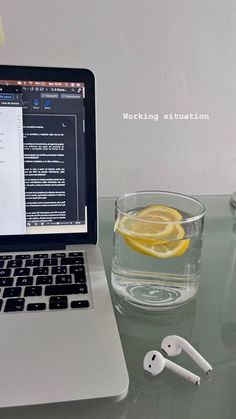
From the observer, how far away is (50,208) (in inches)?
23.3

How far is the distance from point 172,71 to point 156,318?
0.42m

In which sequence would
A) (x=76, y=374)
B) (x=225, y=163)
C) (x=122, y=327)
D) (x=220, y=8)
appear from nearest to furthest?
(x=76, y=374) < (x=122, y=327) < (x=220, y=8) < (x=225, y=163)

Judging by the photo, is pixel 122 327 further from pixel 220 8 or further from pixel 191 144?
pixel 220 8

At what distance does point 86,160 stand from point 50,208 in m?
0.08

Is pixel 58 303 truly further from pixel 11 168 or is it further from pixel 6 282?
pixel 11 168

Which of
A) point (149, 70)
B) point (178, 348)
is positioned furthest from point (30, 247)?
point (149, 70)

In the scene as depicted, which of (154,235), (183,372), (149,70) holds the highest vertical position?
(149,70)


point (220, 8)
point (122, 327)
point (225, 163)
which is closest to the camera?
point (122, 327)

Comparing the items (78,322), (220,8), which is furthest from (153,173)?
(78,322)

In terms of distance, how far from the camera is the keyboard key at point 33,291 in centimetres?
49

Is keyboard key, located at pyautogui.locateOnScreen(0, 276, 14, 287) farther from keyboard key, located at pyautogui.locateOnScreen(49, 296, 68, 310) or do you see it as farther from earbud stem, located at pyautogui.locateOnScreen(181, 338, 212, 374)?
earbud stem, located at pyautogui.locateOnScreen(181, 338, 212, 374)

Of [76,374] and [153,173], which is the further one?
[153,173]

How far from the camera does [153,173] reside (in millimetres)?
801

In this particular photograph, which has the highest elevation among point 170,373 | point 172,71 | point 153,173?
point 172,71
